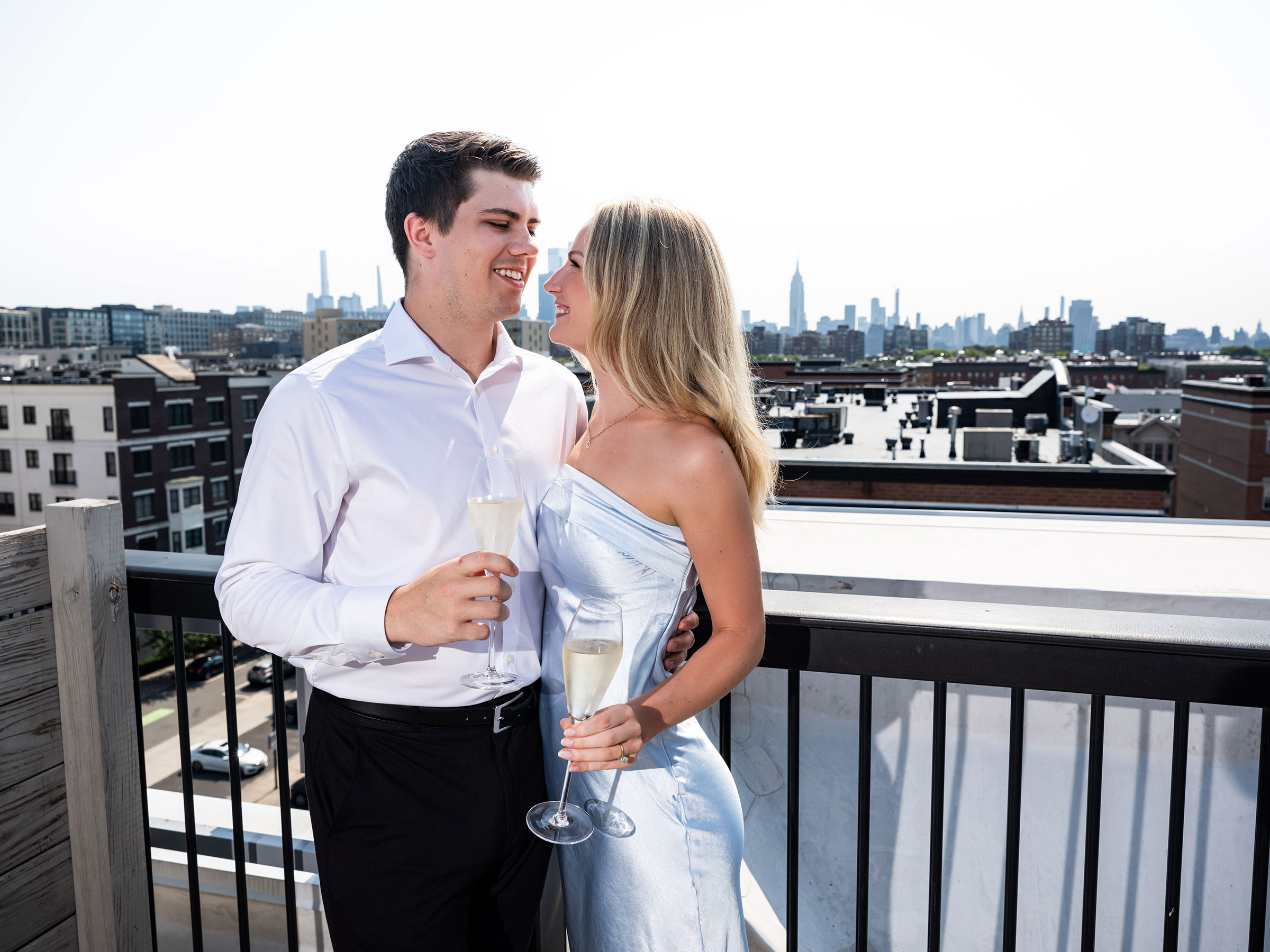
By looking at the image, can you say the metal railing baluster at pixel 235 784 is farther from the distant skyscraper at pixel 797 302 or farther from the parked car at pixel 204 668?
the distant skyscraper at pixel 797 302

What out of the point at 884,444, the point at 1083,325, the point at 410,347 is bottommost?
the point at 884,444

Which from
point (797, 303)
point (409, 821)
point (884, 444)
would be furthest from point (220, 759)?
point (797, 303)

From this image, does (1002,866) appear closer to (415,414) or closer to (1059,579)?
(1059,579)

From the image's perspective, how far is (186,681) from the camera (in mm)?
1998

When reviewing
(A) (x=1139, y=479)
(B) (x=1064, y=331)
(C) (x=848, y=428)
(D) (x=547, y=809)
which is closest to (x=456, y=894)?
(D) (x=547, y=809)

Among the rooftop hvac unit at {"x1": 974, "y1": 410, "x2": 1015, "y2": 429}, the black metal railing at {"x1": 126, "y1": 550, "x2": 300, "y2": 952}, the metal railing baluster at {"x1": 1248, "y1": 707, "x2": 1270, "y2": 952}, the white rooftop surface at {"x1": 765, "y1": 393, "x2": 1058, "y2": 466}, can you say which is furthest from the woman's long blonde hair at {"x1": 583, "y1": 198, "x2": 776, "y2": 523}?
the rooftop hvac unit at {"x1": 974, "y1": 410, "x2": 1015, "y2": 429}

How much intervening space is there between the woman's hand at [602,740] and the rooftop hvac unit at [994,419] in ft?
74.9

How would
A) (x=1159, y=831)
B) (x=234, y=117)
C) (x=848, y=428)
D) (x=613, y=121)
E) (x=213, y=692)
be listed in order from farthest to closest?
(x=234, y=117) < (x=213, y=692) < (x=848, y=428) < (x=613, y=121) < (x=1159, y=831)

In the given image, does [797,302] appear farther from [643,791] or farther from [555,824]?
[555,824]

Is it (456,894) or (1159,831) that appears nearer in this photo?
(456,894)

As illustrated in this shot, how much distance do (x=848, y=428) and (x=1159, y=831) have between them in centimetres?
2045

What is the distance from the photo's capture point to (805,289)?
197875mm

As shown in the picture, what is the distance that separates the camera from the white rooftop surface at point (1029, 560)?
160 inches

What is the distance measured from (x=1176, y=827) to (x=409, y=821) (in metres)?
1.42
